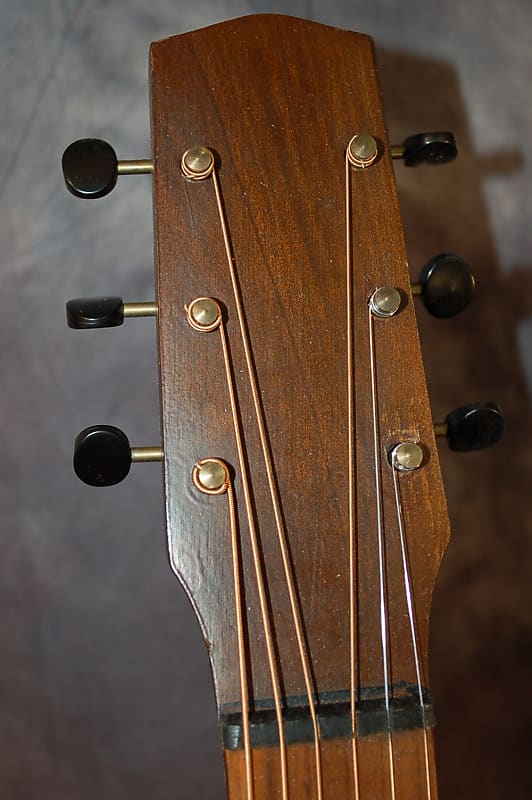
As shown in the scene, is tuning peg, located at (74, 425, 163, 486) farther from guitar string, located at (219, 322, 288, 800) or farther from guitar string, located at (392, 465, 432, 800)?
guitar string, located at (392, 465, 432, 800)

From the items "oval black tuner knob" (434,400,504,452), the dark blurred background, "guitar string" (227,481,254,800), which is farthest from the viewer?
the dark blurred background

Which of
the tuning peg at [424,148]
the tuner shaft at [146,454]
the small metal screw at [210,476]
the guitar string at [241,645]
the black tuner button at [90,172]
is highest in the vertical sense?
the tuning peg at [424,148]

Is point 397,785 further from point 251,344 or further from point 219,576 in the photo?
point 251,344

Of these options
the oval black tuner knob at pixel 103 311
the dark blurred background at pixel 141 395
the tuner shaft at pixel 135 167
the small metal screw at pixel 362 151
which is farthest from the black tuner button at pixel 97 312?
the dark blurred background at pixel 141 395

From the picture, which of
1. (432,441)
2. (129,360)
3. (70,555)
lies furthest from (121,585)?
(432,441)

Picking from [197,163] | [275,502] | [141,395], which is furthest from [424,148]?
[141,395]

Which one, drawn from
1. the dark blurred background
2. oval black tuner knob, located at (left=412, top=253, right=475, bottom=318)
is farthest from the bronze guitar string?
the dark blurred background

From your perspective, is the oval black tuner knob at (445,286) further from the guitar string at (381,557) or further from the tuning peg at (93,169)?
the tuning peg at (93,169)
